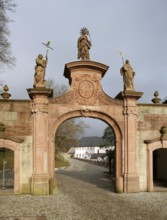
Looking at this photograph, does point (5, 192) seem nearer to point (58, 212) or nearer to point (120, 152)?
point (58, 212)

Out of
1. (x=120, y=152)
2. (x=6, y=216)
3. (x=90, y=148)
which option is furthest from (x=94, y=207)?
(x=90, y=148)

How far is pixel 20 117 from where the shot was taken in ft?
46.5

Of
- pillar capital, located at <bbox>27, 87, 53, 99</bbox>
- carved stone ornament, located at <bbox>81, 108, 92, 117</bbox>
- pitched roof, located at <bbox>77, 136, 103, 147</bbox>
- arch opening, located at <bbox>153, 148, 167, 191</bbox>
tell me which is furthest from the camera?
pitched roof, located at <bbox>77, 136, 103, 147</bbox>

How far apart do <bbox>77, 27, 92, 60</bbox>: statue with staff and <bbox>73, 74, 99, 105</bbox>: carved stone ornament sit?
1.17 meters

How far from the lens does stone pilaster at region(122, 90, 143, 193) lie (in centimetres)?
1446

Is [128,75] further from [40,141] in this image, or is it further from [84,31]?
[40,141]

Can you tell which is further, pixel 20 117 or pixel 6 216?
pixel 20 117

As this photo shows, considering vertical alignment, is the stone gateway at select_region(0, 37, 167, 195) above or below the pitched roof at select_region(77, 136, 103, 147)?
above

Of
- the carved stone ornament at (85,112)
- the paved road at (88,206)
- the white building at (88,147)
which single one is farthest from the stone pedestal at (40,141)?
the white building at (88,147)

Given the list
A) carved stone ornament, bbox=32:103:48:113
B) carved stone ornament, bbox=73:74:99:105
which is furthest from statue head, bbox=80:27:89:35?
carved stone ornament, bbox=32:103:48:113

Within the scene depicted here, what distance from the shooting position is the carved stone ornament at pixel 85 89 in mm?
14812

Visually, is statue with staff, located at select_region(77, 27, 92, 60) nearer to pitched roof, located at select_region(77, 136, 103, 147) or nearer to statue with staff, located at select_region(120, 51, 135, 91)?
statue with staff, located at select_region(120, 51, 135, 91)

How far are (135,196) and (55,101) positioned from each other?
5.73 meters

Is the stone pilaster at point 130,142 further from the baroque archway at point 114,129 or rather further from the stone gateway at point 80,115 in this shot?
the baroque archway at point 114,129
